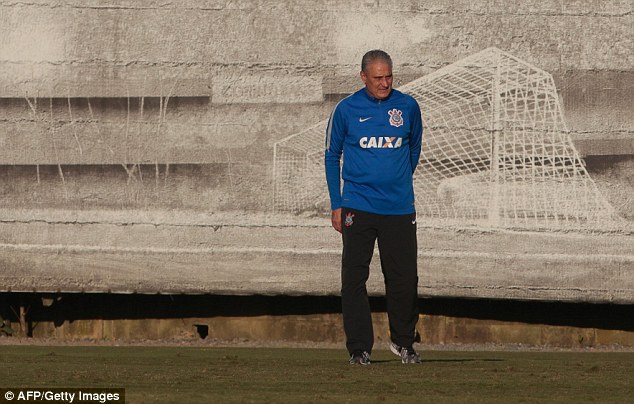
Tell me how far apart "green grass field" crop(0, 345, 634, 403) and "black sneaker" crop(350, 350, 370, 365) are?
0.05m

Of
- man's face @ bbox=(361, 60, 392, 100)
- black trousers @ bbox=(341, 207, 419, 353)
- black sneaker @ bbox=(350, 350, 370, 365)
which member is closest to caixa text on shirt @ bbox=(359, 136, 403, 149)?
man's face @ bbox=(361, 60, 392, 100)

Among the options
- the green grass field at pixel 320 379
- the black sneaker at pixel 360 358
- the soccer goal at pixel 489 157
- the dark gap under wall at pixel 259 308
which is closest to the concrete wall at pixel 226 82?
the soccer goal at pixel 489 157

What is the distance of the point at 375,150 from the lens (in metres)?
6.11

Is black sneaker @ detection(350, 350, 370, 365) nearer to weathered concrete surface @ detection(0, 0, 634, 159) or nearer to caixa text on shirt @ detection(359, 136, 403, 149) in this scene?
caixa text on shirt @ detection(359, 136, 403, 149)

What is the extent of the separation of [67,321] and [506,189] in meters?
3.48

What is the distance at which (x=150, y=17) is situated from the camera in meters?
9.34

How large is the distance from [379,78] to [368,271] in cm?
93

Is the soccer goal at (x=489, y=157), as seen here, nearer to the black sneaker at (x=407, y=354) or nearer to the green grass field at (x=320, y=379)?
the green grass field at (x=320, y=379)

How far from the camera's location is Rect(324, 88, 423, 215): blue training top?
20.0ft

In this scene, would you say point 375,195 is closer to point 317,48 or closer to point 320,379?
point 320,379

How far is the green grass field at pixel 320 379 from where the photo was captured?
4.62 m

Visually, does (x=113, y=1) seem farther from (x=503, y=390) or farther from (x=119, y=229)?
(x=503, y=390)

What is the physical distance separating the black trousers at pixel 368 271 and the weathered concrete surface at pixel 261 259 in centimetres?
293

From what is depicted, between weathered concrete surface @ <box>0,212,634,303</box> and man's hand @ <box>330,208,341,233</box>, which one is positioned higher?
man's hand @ <box>330,208,341,233</box>
